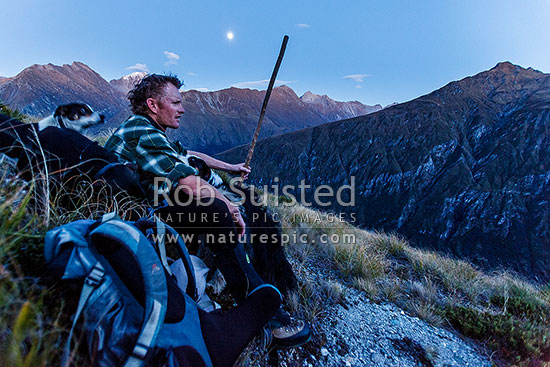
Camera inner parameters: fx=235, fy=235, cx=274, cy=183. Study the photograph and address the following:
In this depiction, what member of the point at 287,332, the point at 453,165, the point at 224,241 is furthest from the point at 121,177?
the point at 453,165

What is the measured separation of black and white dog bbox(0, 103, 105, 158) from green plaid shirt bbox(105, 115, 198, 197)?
25 cm

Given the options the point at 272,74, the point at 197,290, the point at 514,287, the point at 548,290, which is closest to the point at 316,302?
the point at 197,290

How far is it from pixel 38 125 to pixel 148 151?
79 cm

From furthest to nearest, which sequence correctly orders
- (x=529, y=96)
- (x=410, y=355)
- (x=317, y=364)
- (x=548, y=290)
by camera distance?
(x=529, y=96), (x=548, y=290), (x=410, y=355), (x=317, y=364)

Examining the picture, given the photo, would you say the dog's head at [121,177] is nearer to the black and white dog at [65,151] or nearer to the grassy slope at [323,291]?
the black and white dog at [65,151]

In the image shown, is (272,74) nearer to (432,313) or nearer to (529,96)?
(432,313)

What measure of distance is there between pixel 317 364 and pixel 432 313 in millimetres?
1723

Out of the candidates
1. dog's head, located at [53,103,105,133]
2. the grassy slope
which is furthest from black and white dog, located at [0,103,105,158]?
the grassy slope

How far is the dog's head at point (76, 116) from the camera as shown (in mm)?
1965

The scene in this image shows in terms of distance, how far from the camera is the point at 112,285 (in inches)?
36.8

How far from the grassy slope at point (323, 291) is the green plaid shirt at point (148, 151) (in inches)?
13.8

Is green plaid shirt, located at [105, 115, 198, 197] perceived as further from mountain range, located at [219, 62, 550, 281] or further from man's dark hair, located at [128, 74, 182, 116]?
mountain range, located at [219, 62, 550, 281]

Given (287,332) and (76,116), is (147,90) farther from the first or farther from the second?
(287,332)

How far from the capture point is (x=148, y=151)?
1.94 metres
